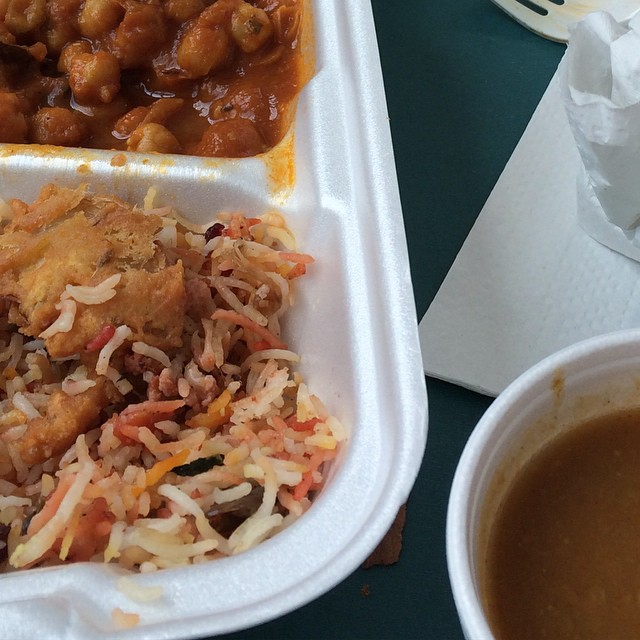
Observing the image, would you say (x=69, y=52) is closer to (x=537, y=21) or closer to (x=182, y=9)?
(x=182, y=9)

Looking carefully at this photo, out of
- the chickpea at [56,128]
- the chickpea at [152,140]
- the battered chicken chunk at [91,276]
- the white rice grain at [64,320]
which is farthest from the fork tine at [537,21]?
the white rice grain at [64,320]

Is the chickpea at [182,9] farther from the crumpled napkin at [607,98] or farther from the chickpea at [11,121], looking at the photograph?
the crumpled napkin at [607,98]

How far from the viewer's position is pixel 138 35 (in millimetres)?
1930

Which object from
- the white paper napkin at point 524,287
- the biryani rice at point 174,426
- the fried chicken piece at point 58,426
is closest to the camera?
the biryani rice at point 174,426

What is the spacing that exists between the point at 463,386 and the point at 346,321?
43 cm

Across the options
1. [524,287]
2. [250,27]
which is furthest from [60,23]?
[524,287]

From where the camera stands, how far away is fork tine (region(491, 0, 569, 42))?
7.35 feet

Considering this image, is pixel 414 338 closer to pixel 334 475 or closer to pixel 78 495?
pixel 334 475

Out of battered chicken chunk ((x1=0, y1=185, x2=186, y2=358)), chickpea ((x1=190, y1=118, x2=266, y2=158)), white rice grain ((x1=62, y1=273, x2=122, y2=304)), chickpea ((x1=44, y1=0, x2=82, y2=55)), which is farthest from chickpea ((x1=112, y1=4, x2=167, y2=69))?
white rice grain ((x1=62, y1=273, x2=122, y2=304))

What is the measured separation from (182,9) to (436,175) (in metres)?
0.85

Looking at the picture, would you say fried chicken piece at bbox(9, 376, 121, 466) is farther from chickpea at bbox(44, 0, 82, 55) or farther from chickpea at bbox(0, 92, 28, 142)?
chickpea at bbox(44, 0, 82, 55)

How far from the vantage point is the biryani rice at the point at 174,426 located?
1.12 metres

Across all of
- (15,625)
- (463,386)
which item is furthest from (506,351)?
(15,625)

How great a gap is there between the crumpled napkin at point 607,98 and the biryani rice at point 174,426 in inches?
26.2
